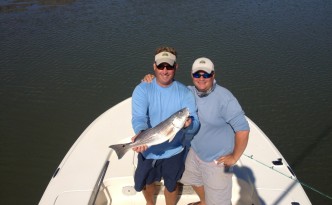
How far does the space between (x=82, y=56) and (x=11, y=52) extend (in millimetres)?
2984

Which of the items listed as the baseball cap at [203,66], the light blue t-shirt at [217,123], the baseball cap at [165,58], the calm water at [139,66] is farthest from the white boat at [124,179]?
the calm water at [139,66]

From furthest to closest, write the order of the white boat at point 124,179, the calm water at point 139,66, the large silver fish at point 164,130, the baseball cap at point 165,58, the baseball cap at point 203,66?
the calm water at point 139,66, the white boat at point 124,179, the baseball cap at point 165,58, the baseball cap at point 203,66, the large silver fish at point 164,130

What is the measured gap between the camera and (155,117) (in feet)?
12.2

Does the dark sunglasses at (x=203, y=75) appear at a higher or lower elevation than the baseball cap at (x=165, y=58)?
lower

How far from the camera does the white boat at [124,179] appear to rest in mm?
4438

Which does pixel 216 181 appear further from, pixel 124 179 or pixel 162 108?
pixel 124 179

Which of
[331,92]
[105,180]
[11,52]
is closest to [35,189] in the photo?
[105,180]

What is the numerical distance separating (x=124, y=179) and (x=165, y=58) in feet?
7.46

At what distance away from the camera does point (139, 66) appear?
40.1ft

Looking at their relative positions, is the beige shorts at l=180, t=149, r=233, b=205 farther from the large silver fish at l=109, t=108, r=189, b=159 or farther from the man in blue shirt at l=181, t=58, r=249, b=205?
the large silver fish at l=109, t=108, r=189, b=159

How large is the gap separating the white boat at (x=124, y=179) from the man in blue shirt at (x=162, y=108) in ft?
3.76

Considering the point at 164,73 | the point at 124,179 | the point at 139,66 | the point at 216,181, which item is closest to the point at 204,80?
the point at 164,73

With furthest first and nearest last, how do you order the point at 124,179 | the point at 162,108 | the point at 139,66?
1. the point at 139,66
2. the point at 124,179
3. the point at 162,108

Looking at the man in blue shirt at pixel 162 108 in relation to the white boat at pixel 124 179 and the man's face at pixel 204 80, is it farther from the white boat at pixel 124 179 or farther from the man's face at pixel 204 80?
the white boat at pixel 124 179
